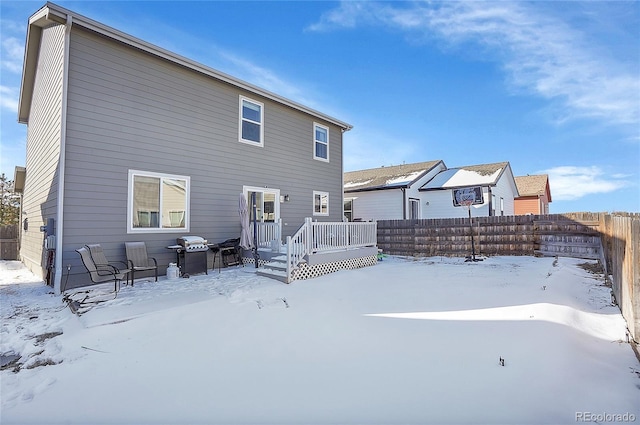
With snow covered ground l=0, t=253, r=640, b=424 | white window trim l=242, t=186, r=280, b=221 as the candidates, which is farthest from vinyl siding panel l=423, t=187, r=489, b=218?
snow covered ground l=0, t=253, r=640, b=424

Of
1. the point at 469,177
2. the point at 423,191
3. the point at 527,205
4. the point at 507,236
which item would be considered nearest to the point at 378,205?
the point at 423,191

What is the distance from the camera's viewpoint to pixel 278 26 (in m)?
10.8

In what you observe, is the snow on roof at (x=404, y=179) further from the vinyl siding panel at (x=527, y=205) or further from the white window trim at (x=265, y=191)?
the vinyl siding panel at (x=527, y=205)

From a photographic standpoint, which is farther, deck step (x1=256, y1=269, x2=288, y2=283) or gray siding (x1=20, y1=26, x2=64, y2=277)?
deck step (x1=256, y1=269, x2=288, y2=283)

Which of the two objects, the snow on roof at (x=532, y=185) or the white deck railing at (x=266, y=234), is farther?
the snow on roof at (x=532, y=185)

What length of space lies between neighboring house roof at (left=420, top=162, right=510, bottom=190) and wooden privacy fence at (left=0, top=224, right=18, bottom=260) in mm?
19827

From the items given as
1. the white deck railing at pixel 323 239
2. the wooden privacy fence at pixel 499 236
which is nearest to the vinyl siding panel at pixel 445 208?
the wooden privacy fence at pixel 499 236

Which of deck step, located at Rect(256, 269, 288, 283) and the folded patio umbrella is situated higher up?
the folded patio umbrella

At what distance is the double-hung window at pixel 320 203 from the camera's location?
12.1m

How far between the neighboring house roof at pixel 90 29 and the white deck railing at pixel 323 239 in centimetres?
488

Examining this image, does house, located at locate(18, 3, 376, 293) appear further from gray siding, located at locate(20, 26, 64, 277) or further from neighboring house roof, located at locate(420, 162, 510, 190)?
neighboring house roof, located at locate(420, 162, 510, 190)

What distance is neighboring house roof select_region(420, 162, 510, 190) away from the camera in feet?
55.9

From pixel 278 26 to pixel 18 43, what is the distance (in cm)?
826

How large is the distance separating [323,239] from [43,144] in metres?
8.20
